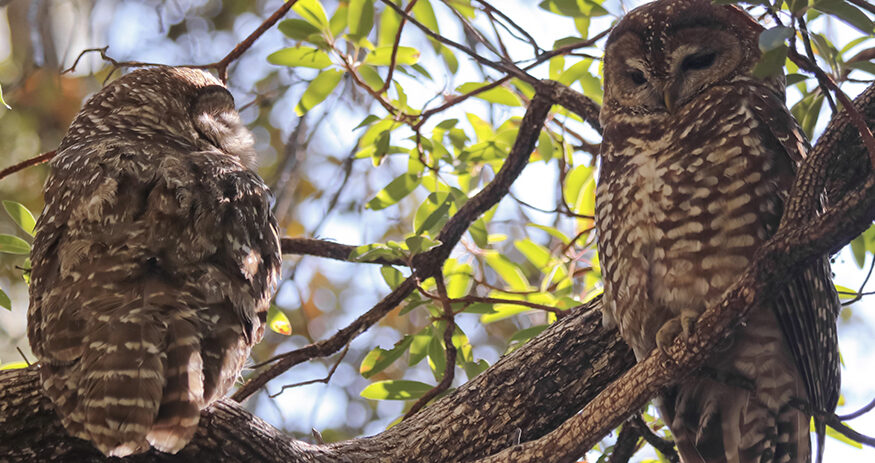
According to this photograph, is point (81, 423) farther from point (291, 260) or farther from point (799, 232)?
point (291, 260)

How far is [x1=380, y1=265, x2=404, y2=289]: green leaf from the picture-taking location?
3.57 m

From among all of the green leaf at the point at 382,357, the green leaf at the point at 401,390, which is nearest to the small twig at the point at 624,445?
the green leaf at the point at 401,390

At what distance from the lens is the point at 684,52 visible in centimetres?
303

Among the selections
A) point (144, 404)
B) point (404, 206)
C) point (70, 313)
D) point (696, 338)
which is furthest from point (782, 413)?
point (404, 206)

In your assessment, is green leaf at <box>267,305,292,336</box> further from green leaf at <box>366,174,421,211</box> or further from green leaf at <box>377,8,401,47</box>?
green leaf at <box>377,8,401,47</box>

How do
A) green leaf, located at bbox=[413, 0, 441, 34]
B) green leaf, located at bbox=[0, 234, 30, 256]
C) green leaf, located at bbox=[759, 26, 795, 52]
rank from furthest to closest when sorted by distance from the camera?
green leaf, located at bbox=[413, 0, 441, 34] → green leaf, located at bbox=[0, 234, 30, 256] → green leaf, located at bbox=[759, 26, 795, 52]

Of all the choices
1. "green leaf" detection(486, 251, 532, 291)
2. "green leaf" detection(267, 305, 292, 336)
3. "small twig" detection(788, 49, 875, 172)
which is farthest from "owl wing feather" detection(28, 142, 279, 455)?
"small twig" detection(788, 49, 875, 172)

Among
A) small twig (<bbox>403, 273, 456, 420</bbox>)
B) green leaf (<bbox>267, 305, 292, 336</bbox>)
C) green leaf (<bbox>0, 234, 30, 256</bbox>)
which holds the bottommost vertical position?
small twig (<bbox>403, 273, 456, 420</bbox>)

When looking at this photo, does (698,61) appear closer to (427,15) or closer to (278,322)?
(427,15)

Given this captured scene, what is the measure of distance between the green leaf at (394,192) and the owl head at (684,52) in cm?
104

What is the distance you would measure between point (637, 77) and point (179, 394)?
185 cm

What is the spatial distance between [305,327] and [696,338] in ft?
14.8

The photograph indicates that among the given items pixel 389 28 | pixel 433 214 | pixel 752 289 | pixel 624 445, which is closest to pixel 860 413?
pixel 752 289

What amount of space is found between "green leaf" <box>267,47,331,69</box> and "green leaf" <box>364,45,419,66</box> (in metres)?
0.19
